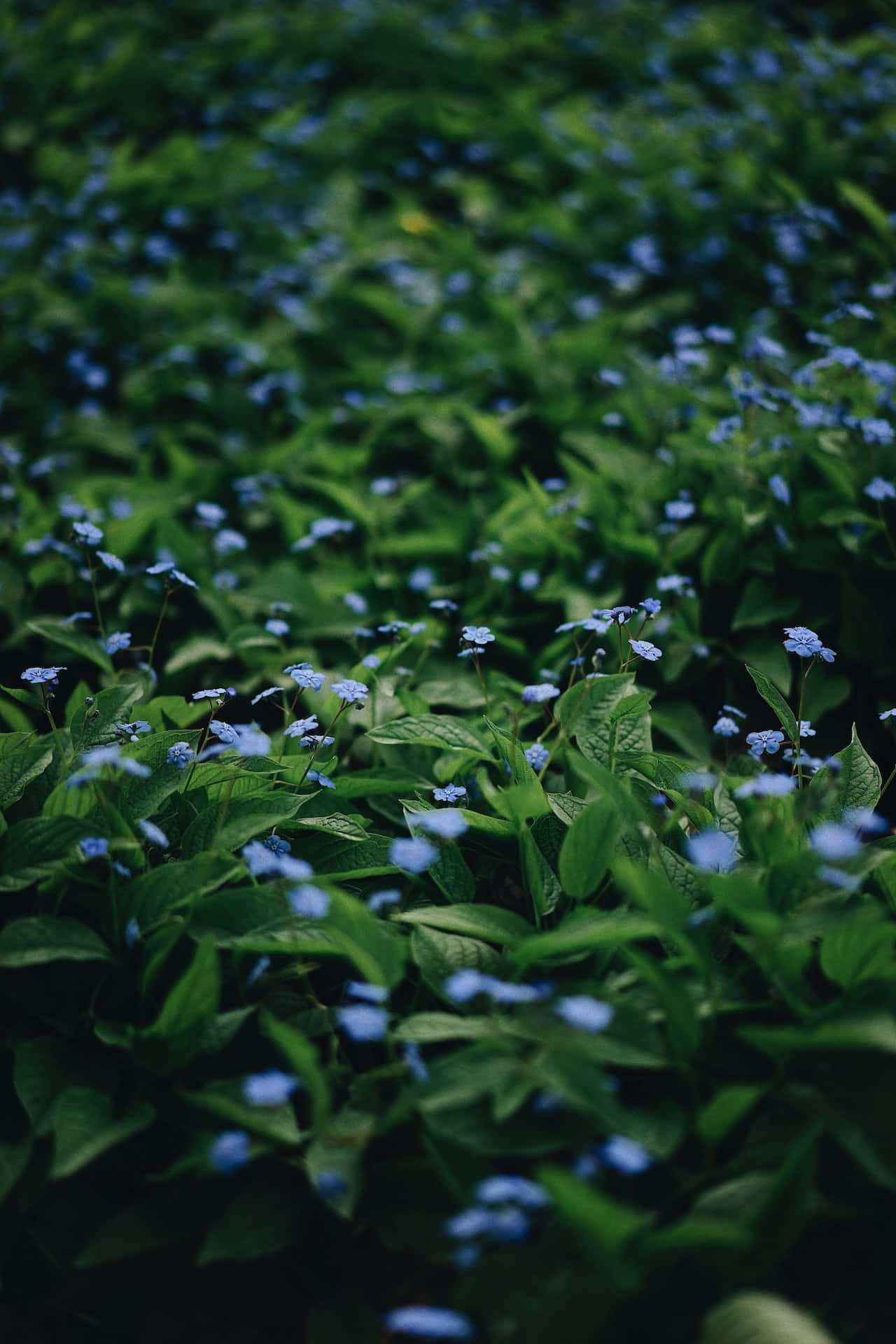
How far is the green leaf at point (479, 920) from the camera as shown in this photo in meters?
2.25

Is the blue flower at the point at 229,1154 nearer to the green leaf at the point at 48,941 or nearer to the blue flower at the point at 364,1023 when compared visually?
the blue flower at the point at 364,1023

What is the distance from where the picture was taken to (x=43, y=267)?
6.05 metres

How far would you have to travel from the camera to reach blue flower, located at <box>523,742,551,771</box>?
8.58ft

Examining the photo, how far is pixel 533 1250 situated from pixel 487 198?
21.8ft

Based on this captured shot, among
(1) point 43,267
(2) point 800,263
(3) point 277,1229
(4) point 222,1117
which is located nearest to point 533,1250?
(3) point 277,1229

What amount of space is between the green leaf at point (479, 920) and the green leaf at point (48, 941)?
2.45 feet

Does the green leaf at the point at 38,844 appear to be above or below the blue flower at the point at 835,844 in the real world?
below

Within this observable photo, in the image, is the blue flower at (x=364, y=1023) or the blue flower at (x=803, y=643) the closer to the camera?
the blue flower at (x=364, y=1023)

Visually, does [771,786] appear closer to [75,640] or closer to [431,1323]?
[431,1323]

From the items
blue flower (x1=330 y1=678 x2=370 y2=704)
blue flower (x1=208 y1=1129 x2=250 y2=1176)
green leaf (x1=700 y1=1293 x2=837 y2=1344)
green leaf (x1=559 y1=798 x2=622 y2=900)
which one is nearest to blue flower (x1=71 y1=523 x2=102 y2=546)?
blue flower (x1=330 y1=678 x2=370 y2=704)

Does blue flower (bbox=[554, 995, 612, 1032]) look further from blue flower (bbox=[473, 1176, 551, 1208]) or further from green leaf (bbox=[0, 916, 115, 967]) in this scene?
green leaf (bbox=[0, 916, 115, 967])

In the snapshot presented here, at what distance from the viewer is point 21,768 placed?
8.35 ft

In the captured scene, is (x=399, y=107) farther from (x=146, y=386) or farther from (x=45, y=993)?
(x=45, y=993)

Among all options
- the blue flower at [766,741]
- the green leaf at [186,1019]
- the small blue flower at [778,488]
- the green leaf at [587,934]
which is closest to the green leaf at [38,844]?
the green leaf at [186,1019]
